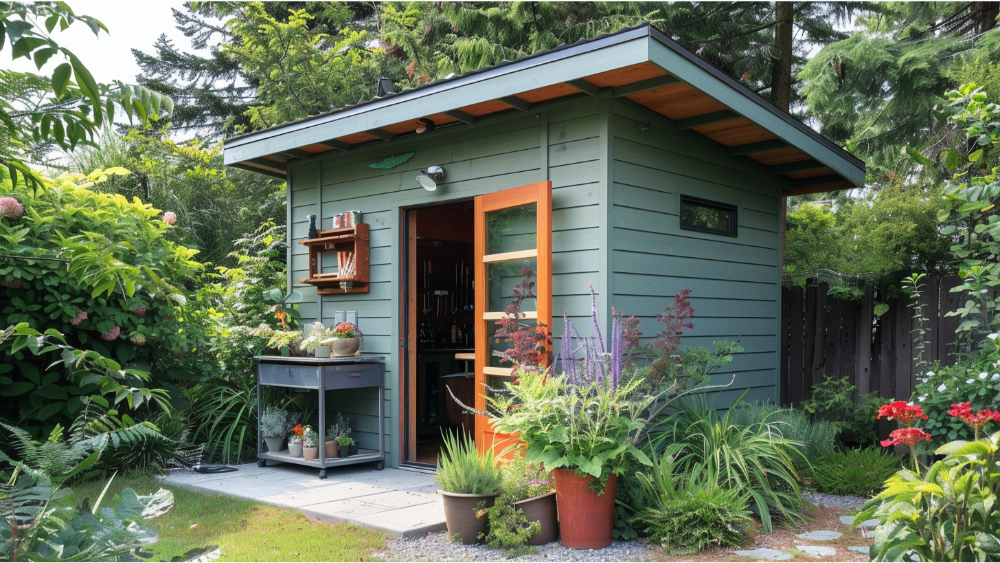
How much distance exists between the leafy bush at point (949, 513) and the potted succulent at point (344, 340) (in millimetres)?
3969

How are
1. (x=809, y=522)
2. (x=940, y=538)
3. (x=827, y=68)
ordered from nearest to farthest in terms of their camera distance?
(x=940, y=538) < (x=809, y=522) < (x=827, y=68)

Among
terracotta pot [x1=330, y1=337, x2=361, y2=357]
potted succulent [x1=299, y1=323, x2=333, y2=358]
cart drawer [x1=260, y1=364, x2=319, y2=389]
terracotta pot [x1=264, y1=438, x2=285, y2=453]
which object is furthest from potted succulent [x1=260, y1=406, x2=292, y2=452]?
terracotta pot [x1=330, y1=337, x2=361, y2=357]

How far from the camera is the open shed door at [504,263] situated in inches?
183

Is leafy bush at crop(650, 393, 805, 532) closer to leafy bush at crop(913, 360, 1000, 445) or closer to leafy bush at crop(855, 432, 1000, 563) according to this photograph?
leafy bush at crop(913, 360, 1000, 445)

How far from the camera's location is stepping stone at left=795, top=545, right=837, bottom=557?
3484mm

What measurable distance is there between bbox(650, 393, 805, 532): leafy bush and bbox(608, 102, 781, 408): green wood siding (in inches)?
32.0

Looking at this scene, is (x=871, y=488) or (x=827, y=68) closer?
(x=871, y=488)

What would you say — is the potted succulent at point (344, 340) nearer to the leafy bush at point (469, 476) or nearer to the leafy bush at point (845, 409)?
the leafy bush at point (469, 476)

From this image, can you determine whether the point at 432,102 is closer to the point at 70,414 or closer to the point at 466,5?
the point at 70,414

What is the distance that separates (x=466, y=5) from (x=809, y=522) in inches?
362

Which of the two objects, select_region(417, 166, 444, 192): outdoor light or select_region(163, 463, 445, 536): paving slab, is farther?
select_region(417, 166, 444, 192): outdoor light

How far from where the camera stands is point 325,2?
49.1 ft

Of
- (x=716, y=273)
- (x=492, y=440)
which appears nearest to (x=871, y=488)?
(x=716, y=273)

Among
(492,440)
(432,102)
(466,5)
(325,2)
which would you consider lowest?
(492,440)
